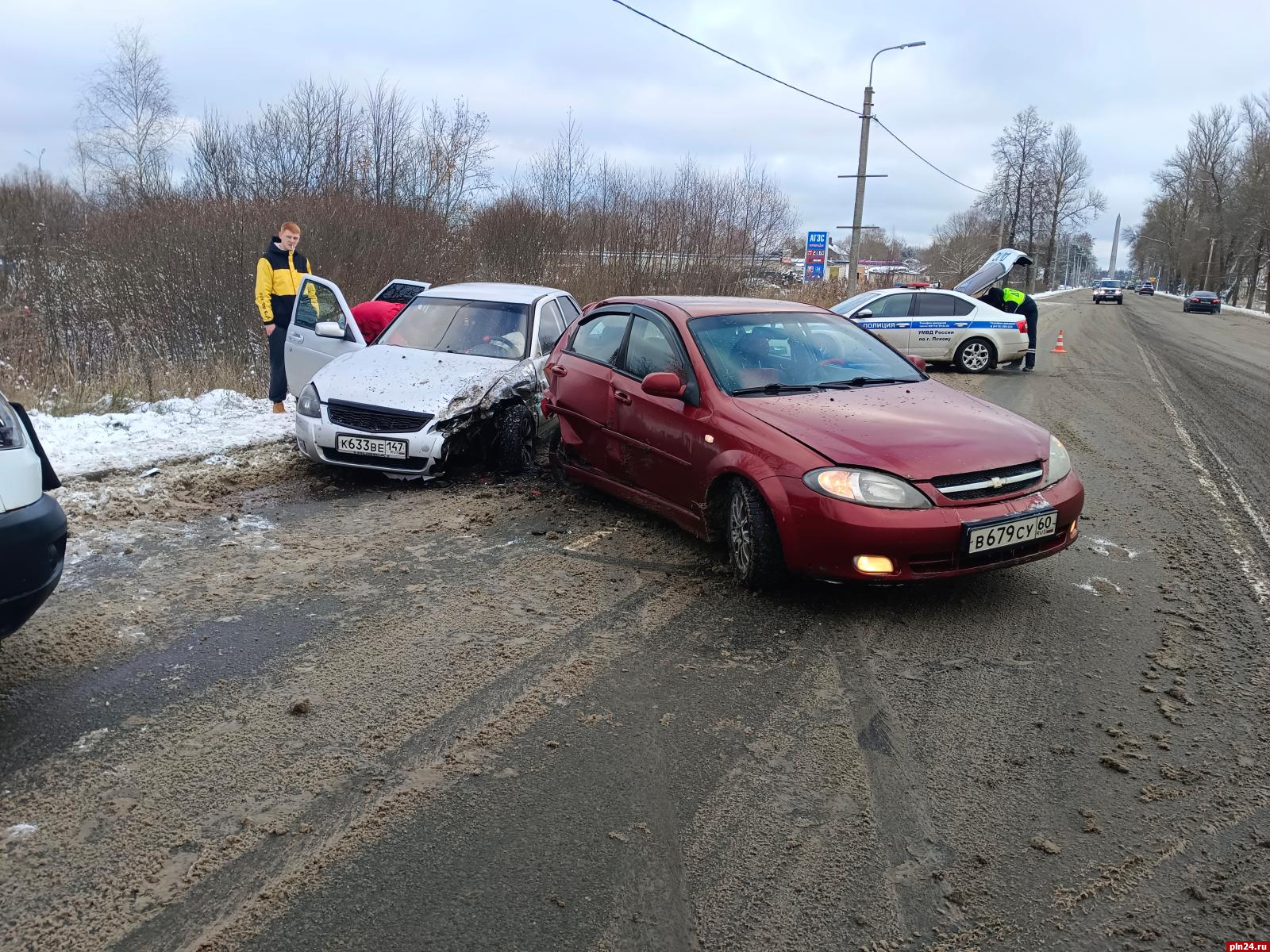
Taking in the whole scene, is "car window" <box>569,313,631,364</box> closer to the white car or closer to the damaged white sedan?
the damaged white sedan

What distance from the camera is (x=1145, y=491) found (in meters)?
7.18

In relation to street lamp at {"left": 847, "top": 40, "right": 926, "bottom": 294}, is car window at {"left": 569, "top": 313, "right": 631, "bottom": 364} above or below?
below

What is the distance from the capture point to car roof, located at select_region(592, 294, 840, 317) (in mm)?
6074

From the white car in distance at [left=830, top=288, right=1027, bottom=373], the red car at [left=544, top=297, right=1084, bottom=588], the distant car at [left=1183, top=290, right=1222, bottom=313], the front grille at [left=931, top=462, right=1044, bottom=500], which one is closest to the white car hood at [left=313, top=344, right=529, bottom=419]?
the red car at [left=544, top=297, right=1084, bottom=588]

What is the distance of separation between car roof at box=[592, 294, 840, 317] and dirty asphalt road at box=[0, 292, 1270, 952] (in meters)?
1.59

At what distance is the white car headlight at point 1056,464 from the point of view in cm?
477

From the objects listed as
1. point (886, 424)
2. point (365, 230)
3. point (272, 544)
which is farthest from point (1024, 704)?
point (365, 230)

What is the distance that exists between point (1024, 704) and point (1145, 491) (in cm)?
439

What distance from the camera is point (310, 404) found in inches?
287

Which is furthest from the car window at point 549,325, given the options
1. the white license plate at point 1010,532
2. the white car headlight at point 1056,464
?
the white license plate at point 1010,532

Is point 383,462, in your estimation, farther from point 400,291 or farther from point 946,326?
point 946,326

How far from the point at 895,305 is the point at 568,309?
9.43m

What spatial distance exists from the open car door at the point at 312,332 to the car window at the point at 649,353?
12.0 ft

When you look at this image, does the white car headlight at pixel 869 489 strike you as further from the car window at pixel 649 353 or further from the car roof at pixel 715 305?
the car roof at pixel 715 305
